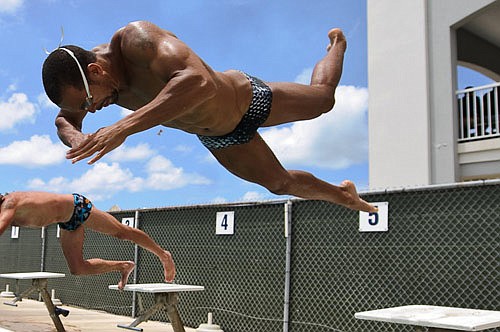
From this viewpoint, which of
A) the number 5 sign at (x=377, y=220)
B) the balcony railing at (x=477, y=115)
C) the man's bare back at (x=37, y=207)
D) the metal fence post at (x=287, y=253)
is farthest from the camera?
the balcony railing at (x=477, y=115)

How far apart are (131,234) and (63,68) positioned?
2.05 meters

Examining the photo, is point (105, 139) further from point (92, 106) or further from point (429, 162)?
point (429, 162)

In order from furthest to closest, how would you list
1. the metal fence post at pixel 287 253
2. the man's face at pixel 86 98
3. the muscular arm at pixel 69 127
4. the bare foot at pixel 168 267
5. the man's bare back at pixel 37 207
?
the metal fence post at pixel 287 253 < the man's bare back at pixel 37 207 < the bare foot at pixel 168 267 < the muscular arm at pixel 69 127 < the man's face at pixel 86 98

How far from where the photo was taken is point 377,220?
5914 mm

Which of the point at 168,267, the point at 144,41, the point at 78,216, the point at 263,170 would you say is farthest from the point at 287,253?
the point at 144,41

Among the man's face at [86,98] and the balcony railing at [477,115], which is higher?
the balcony railing at [477,115]

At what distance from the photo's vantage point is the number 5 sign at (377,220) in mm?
5867

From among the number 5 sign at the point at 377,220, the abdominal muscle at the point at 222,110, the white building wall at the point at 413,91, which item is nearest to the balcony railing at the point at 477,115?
the white building wall at the point at 413,91

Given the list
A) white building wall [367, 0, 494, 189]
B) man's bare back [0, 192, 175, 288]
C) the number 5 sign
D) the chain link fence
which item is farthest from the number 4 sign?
white building wall [367, 0, 494, 189]

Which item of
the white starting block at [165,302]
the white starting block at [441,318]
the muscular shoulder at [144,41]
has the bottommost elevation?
the white starting block at [165,302]

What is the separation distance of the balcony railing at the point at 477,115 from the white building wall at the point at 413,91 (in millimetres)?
248

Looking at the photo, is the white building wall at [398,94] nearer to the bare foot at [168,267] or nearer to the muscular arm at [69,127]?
the bare foot at [168,267]

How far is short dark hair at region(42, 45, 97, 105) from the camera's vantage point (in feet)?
7.82

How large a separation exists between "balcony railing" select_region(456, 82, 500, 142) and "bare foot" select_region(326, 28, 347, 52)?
713 centimetres
